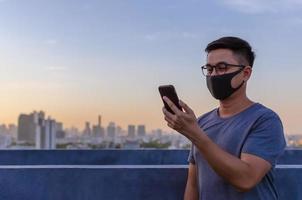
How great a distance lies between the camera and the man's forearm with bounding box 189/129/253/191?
5.35 ft

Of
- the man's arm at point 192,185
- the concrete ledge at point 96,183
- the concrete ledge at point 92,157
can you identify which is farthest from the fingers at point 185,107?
the concrete ledge at point 92,157

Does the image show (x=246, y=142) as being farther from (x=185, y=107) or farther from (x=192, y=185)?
(x=192, y=185)

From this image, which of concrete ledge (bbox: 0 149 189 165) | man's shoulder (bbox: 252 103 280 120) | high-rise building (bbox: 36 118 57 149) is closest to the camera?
man's shoulder (bbox: 252 103 280 120)

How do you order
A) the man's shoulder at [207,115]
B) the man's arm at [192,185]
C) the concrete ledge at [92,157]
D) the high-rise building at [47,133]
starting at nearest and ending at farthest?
the man's shoulder at [207,115] → the man's arm at [192,185] → the concrete ledge at [92,157] → the high-rise building at [47,133]

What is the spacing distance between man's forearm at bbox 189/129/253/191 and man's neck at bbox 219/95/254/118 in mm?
232

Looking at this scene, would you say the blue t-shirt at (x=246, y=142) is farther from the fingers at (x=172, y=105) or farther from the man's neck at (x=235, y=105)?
the fingers at (x=172, y=105)

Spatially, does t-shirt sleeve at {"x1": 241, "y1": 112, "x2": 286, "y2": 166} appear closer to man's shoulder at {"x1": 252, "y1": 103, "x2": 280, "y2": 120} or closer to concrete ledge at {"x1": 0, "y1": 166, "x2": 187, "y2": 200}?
man's shoulder at {"x1": 252, "y1": 103, "x2": 280, "y2": 120}

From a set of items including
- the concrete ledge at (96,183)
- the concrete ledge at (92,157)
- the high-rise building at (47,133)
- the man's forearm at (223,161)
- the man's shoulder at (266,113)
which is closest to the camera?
the man's forearm at (223,161)

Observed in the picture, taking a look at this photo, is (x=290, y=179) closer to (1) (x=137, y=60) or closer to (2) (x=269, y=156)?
(2) (x=269, y=156)

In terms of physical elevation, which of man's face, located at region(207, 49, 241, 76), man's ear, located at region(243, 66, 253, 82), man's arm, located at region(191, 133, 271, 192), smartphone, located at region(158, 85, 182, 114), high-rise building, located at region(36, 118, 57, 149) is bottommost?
high-rise building, located at region(36, 118, 57, 149)

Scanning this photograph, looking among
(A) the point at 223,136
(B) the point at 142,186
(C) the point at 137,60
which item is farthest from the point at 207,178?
(C) the point at 137,60

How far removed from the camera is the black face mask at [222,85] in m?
1.80

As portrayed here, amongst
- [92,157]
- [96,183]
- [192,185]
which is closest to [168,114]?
[192,185]

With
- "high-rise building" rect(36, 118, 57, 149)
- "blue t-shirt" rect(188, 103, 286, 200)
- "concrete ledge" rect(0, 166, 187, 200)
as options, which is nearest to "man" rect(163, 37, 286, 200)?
"blue t-shirt" rect(188, 103, 286, 200)
